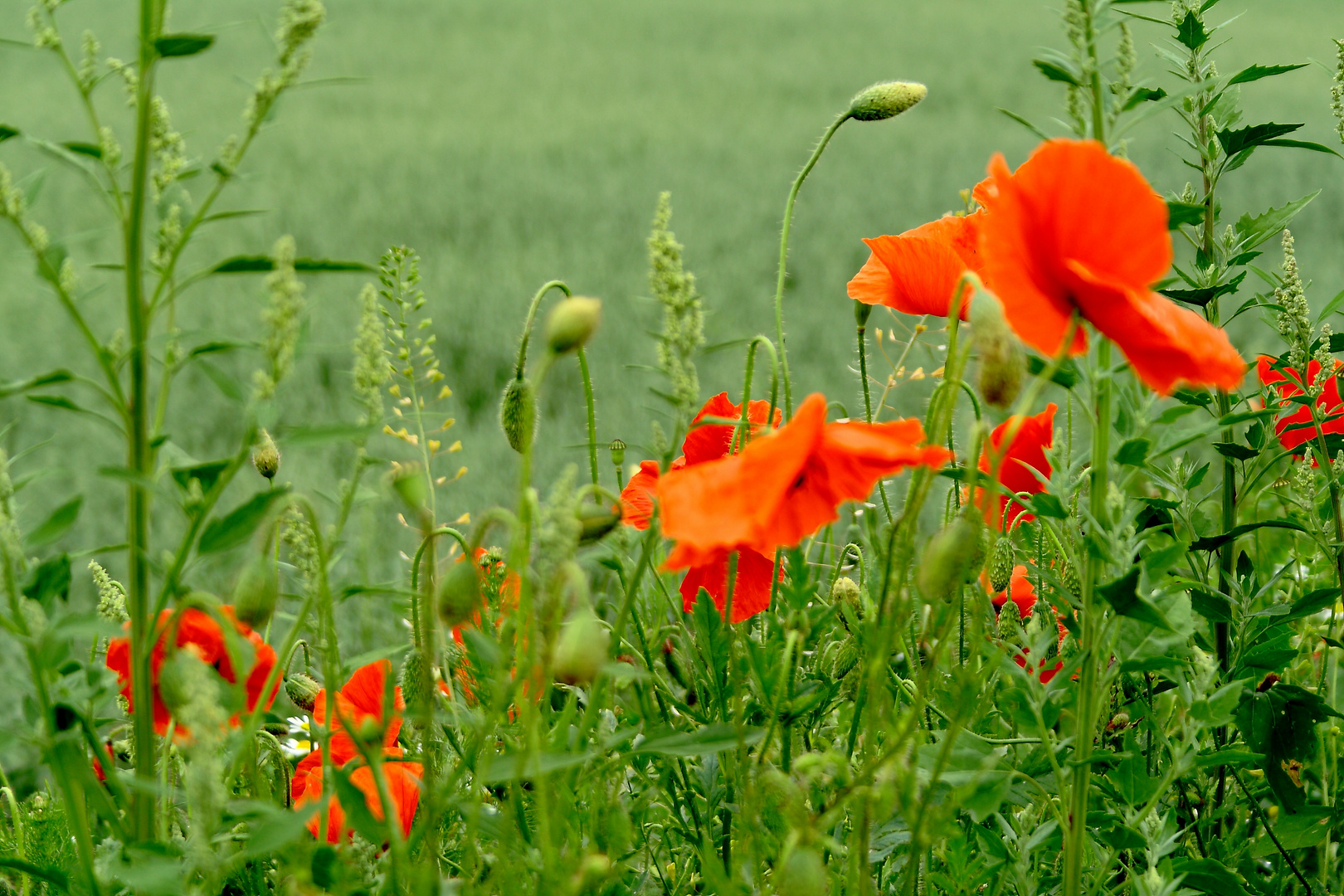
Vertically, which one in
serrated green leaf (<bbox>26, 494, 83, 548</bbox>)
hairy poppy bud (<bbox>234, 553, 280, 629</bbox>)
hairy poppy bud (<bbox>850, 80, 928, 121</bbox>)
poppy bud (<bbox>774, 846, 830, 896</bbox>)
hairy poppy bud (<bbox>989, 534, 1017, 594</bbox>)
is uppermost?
hairy poppy bud (<bbox>850, 80, 928, 121</bbox>)

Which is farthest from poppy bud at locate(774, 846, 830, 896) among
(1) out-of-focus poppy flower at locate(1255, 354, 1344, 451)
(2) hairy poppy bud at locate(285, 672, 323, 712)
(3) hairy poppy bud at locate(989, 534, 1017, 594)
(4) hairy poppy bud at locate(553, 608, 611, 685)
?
(1) out-of-focus poppy flower at locate(1255, 354, 1344, 451)

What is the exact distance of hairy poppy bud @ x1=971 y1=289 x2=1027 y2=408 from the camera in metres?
0.49

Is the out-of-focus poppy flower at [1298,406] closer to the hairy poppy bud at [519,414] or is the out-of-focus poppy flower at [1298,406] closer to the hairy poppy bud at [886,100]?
the hairy poppy bud at [886,100]

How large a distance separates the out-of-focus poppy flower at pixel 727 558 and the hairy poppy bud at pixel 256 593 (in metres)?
0.22

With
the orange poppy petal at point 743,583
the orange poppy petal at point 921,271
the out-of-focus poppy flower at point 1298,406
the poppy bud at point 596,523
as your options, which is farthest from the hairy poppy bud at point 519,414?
the out-of-focus poppy flower at point 1298,406

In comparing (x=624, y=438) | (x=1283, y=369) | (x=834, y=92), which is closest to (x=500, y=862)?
(x=1283, y=369)

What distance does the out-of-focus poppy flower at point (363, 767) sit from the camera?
0.76m

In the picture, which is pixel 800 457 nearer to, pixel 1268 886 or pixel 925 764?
pixel 925 764

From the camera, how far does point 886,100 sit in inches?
28.8

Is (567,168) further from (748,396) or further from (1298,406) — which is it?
(748,396)

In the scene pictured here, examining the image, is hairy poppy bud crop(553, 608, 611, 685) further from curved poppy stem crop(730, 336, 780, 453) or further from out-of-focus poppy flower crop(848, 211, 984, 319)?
out-of-focus poppy flower crop(848, 211, 984, 319)

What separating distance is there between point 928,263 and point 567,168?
3.71m

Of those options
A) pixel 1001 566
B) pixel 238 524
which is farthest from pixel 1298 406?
pixel 238 524

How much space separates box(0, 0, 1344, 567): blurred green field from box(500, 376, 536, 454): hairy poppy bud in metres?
0.16
